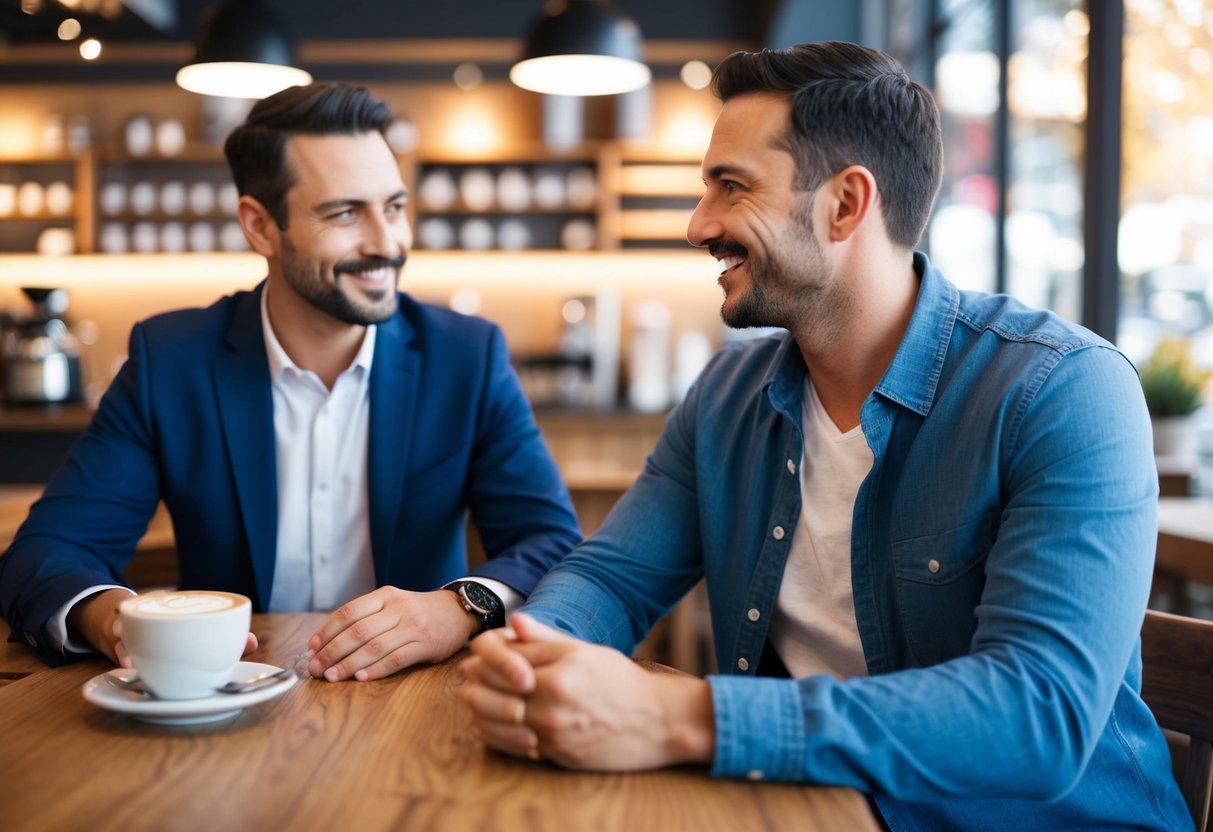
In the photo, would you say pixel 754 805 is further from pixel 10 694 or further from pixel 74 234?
pixel 74 234

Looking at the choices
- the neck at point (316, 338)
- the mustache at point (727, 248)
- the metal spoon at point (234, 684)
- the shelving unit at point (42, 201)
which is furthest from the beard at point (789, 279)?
the shelving unit at point (42, 201)

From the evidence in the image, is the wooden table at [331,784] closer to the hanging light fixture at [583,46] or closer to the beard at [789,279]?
the beard at [789,279]

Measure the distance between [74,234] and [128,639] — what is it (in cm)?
579

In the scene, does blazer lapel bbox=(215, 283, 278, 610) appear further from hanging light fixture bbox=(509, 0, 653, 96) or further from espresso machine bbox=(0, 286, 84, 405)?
espresso machine bbox=(0, 286, 84, 405)

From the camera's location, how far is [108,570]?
1.70m

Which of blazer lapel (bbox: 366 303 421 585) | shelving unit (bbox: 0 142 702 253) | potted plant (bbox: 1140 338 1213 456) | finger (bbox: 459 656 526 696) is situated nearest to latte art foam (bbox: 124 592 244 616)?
finger (bbox: 459 656 526 696)

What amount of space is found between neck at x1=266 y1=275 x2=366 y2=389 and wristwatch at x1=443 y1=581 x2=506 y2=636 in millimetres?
644

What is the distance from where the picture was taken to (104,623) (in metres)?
1.29

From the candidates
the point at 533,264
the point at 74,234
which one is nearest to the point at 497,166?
the point at 533,264

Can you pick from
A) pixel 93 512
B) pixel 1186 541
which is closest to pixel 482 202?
pixel 1186 541

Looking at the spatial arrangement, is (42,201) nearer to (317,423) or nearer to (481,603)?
(317,423)

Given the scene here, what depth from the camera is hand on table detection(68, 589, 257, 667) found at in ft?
4.12

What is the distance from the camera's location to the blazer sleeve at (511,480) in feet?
5.79

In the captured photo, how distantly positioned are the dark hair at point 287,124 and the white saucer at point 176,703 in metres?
1.09
